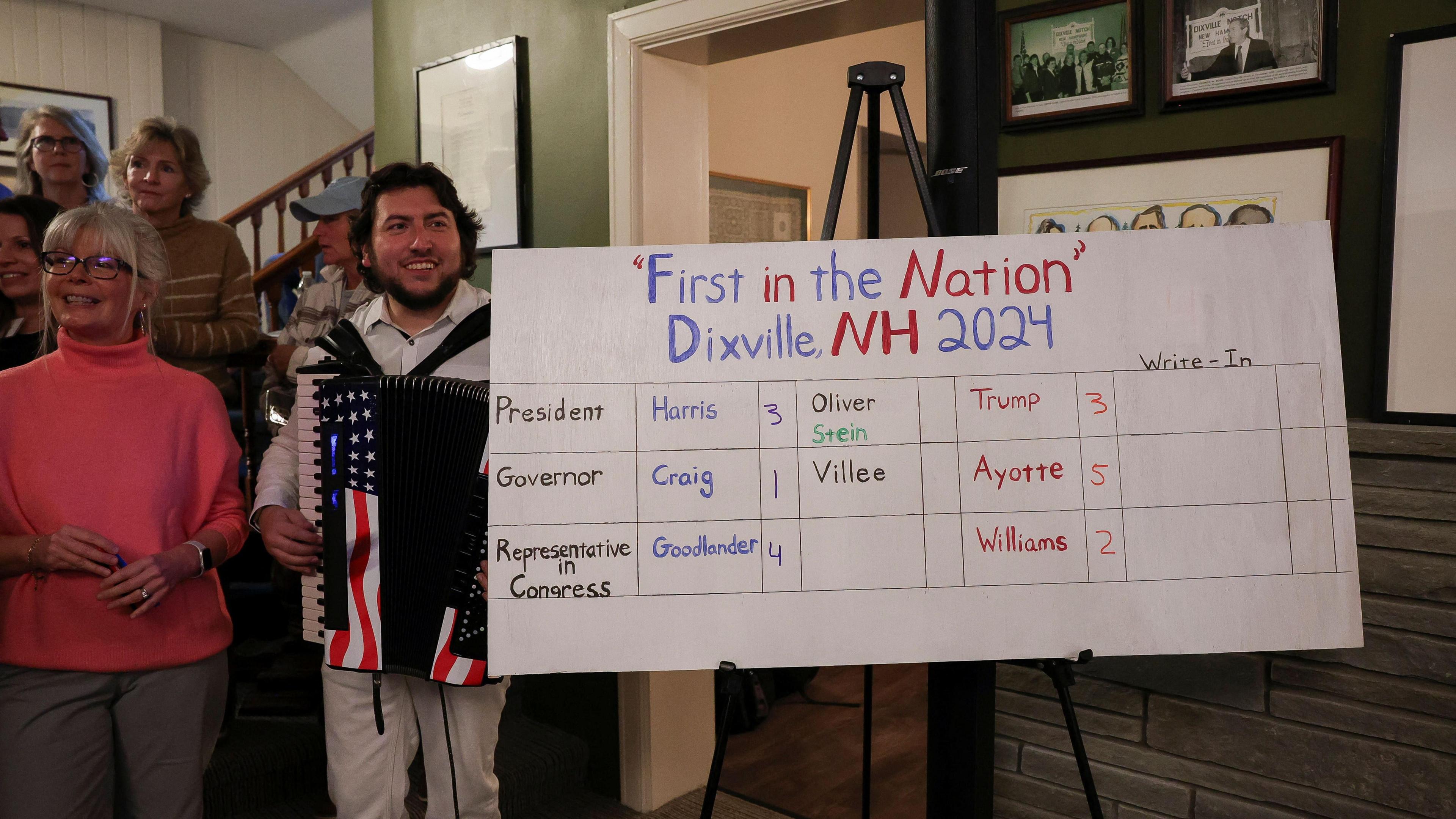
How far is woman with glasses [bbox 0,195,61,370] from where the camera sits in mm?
1658

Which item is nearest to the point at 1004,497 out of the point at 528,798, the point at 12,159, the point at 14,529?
the point at 14,529

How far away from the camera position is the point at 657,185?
2307 millimetres

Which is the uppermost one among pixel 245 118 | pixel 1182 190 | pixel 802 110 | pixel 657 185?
pixel 245 118

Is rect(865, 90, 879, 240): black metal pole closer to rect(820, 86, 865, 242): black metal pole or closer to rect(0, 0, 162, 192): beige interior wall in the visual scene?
rect(820, 86, 865, 242): black metal pole

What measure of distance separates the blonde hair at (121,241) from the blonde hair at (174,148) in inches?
27.6

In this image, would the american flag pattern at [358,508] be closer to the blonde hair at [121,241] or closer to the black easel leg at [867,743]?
the blonde hair at [121,241]

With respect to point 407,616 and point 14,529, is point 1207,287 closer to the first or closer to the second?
point 407,616

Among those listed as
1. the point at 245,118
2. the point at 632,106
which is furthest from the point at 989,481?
the point at 245,118

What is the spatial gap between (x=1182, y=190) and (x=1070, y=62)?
0.33 m

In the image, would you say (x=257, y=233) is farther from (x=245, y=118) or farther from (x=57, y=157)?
(x=57, y=157)

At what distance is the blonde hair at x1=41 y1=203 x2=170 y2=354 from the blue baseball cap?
47.0 inches

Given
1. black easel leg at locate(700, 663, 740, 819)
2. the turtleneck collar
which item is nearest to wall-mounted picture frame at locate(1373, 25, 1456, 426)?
black easel leg at locate(700, 663, 740, 819)

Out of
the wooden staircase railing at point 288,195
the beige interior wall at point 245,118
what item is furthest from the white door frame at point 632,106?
the beige interior wall at point 245,118

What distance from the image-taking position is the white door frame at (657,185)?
2246 millimetres
